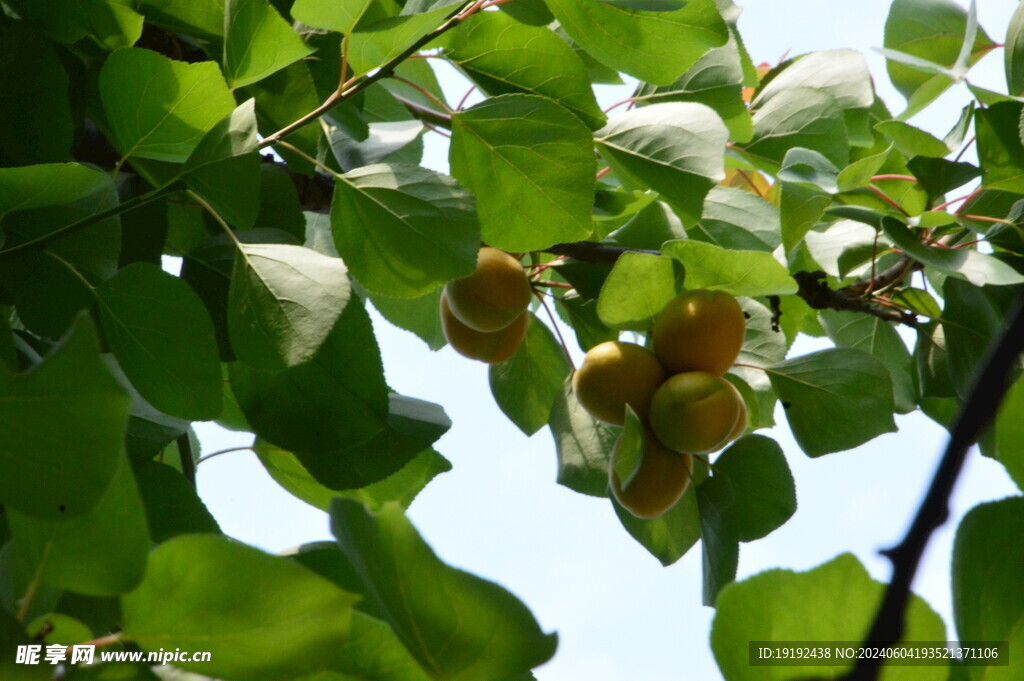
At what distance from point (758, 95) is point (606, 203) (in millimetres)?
239

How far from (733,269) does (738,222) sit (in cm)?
19

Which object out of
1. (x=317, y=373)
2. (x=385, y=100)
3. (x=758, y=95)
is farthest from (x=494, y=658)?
(x=758, y=95)

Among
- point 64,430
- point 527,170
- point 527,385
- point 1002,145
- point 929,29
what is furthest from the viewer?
point 929,29

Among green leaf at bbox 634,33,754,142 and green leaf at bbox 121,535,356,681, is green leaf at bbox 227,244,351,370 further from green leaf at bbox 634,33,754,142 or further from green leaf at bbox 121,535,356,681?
green leaf at bbox 634,33,754,142

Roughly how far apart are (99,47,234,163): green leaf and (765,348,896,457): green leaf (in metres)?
0.46

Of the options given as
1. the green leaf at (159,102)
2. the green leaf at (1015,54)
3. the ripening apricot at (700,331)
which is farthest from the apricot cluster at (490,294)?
the green leaf at (1015,54)

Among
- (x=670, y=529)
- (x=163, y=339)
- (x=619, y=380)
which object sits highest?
(x=163, y=339)

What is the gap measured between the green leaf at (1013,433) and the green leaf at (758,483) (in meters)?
0.39

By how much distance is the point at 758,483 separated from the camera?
73 cm

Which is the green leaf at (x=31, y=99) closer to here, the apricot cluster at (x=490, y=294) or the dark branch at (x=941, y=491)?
the apricot cluster at (x=490, y=294)

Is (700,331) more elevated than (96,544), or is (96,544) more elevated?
(96,544)

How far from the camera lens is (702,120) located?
2.32 feet

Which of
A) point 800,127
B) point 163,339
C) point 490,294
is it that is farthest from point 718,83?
point 163,339

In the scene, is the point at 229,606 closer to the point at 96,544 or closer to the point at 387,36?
the point at 96,544
